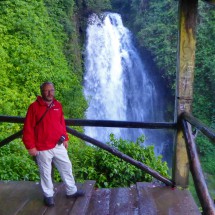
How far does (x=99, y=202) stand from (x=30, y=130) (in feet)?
3.31

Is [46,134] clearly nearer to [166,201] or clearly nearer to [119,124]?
[119,124]

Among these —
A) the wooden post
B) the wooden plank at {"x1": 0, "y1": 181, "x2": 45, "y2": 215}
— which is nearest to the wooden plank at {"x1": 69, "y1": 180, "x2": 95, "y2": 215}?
the wooden plank at {"x1": 0, "y1": 181, "x2": 45, "y2": 215}

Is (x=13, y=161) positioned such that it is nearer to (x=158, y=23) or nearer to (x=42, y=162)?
(x=42, y=162)

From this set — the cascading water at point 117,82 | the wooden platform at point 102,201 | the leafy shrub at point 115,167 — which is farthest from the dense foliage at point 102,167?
the cascading water at point 117,82

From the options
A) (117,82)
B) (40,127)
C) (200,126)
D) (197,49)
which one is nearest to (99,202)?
(40,127)

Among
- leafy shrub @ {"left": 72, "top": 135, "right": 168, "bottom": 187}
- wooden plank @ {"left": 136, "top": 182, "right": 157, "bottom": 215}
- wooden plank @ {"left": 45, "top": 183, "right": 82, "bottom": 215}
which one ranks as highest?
wooden plank @ {"left": 45, "top": 183, "right": 82, "bottom": 215}

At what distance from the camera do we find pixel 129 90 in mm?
20000

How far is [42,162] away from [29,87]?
319 inches

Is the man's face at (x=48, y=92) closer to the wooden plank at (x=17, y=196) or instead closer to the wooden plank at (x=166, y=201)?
the wooden plank at (x=17, y=196)

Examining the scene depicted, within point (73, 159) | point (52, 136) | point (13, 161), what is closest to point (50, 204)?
point (52, 136)

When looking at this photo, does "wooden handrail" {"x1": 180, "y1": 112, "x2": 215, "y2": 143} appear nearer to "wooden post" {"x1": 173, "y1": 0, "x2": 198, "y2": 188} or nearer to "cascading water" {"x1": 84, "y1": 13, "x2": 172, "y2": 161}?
"wooden post" {"x1": 173, "y1": 0, "x2": 198, "y2": 188}

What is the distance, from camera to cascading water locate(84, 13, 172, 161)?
1881 cm

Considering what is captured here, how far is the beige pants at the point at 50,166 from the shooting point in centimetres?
311

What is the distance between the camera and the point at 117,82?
19.7 meters
